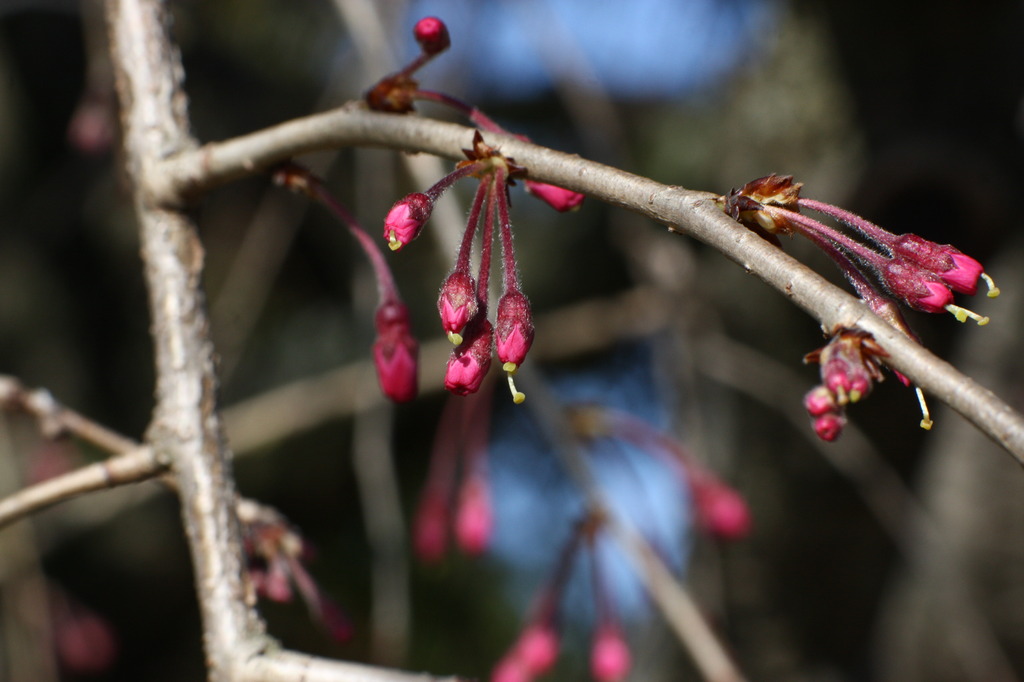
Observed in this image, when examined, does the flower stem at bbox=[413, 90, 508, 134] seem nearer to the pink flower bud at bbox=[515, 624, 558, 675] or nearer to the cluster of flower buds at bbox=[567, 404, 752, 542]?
the cluster of flower buds at bbox=[567, 404, 752, 542]

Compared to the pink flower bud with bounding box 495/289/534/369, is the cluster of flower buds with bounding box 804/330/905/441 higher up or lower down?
lower down

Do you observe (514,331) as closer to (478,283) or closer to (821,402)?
(478,283)

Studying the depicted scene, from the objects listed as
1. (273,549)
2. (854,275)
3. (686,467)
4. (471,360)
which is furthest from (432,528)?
(854,275)

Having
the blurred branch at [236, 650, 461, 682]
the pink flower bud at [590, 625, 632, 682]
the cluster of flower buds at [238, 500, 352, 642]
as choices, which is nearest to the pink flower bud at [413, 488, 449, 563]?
the pink flower bud at [590, 625, 632, 682]

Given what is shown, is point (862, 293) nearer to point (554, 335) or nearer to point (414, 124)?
point (414, 124)

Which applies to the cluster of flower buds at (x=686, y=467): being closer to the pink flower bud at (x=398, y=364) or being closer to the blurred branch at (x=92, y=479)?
the pink flower bud at (x=398, y=364)
